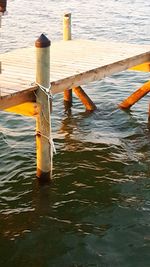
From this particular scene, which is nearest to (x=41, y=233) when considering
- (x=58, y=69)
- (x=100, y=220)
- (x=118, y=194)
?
(x=100, y=220)

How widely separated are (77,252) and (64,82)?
315 cm

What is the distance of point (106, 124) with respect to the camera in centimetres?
1240

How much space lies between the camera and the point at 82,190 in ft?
29.5

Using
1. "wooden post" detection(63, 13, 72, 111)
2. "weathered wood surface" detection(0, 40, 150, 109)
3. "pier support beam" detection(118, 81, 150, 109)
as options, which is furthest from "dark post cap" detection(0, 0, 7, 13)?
"pier support beam" detection(118, 81, 150, 109)

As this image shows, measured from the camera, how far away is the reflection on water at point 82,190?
7.24 m

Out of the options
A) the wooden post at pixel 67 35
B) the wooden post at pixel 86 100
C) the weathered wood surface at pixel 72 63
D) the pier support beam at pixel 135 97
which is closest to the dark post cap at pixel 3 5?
the weathered wood surface at pixel 72 63

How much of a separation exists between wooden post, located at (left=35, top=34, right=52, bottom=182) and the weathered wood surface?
220 mm

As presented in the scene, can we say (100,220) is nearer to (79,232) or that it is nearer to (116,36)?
(79,232)

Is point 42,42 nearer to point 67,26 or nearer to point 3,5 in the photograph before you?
point 3,5

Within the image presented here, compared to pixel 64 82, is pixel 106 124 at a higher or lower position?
lower

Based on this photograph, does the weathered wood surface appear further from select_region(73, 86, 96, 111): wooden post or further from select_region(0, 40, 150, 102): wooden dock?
select_region(73, 86, 96, 111): wooden post

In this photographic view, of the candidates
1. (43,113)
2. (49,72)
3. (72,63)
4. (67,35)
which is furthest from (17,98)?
(67,35)

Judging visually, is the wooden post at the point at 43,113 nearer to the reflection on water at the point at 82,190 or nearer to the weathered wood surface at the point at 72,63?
the weathered wood surface at the point at 72,63

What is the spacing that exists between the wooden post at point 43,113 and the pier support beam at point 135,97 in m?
4.46
